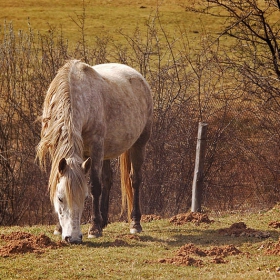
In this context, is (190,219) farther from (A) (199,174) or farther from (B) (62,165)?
(B) (62,165)

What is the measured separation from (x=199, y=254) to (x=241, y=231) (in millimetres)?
1392

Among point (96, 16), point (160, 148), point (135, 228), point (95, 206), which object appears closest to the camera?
point (95, 206)

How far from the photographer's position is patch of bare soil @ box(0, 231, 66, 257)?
642 centimetres

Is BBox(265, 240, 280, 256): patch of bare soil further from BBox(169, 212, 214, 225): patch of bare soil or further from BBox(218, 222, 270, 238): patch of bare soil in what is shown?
BBox(169, 212, 214, 225): patch of bare soil

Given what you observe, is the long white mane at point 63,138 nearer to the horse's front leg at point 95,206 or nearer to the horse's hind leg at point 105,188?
the horse's front leg at point 95,206

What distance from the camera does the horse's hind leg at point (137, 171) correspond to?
8492mm

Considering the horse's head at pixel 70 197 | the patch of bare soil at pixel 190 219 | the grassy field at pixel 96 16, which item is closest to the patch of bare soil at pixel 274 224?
the patch of bare soil at pixel 190 219

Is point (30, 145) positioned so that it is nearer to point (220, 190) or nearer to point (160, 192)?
point (160, 192)

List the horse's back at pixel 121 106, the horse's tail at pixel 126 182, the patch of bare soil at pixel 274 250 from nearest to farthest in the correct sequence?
1. the patch of bare soil at pixel 274 250
2. the horse's back at pixel 121 106
3. the horse's tail at pixel 126 182

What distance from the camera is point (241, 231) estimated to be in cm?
792

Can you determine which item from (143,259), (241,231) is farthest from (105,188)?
(143,259)

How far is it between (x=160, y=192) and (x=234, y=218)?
316cm

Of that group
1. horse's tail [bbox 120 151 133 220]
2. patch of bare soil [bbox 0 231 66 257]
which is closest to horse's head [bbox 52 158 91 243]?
patch of bare soil [bbox 0 231 66 257]

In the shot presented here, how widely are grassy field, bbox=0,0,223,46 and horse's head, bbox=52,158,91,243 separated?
36.4m
